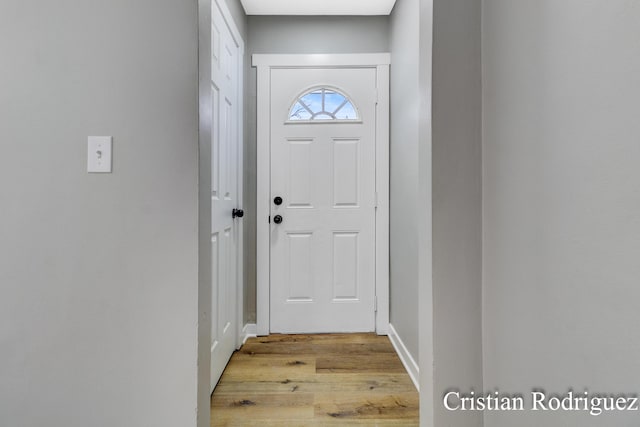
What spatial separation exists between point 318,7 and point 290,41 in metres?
0.31

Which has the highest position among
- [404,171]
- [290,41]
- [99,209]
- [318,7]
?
[318,7]

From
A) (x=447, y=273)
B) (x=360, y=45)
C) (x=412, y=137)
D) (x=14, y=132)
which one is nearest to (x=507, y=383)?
(x=447, y=273)

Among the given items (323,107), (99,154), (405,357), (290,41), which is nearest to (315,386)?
(405,357)

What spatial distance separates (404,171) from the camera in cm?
236

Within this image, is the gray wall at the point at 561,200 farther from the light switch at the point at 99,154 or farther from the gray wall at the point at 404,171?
the light switch at the point at 99,154

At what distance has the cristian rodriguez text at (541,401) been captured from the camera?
700 millimetres

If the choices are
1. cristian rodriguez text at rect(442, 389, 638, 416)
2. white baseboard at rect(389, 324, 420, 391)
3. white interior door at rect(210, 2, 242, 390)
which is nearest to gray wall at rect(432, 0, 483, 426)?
cristian rodriguez text at rect(442, 389, 638, 416)

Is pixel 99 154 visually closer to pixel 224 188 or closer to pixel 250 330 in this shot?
pixel 224 188

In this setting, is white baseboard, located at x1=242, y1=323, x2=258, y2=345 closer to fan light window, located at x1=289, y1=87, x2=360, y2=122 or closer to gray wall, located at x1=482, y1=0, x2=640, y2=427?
fan light window, located at x1=289, y1=87, x2=360, y2=122

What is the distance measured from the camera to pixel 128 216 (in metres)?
1.16

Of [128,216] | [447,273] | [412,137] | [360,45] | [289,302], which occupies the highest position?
[360,45]

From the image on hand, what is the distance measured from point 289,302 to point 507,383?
1890 millimetres

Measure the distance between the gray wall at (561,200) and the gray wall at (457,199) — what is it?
32 millimetres

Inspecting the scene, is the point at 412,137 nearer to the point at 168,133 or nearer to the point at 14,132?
the point at 168,133
